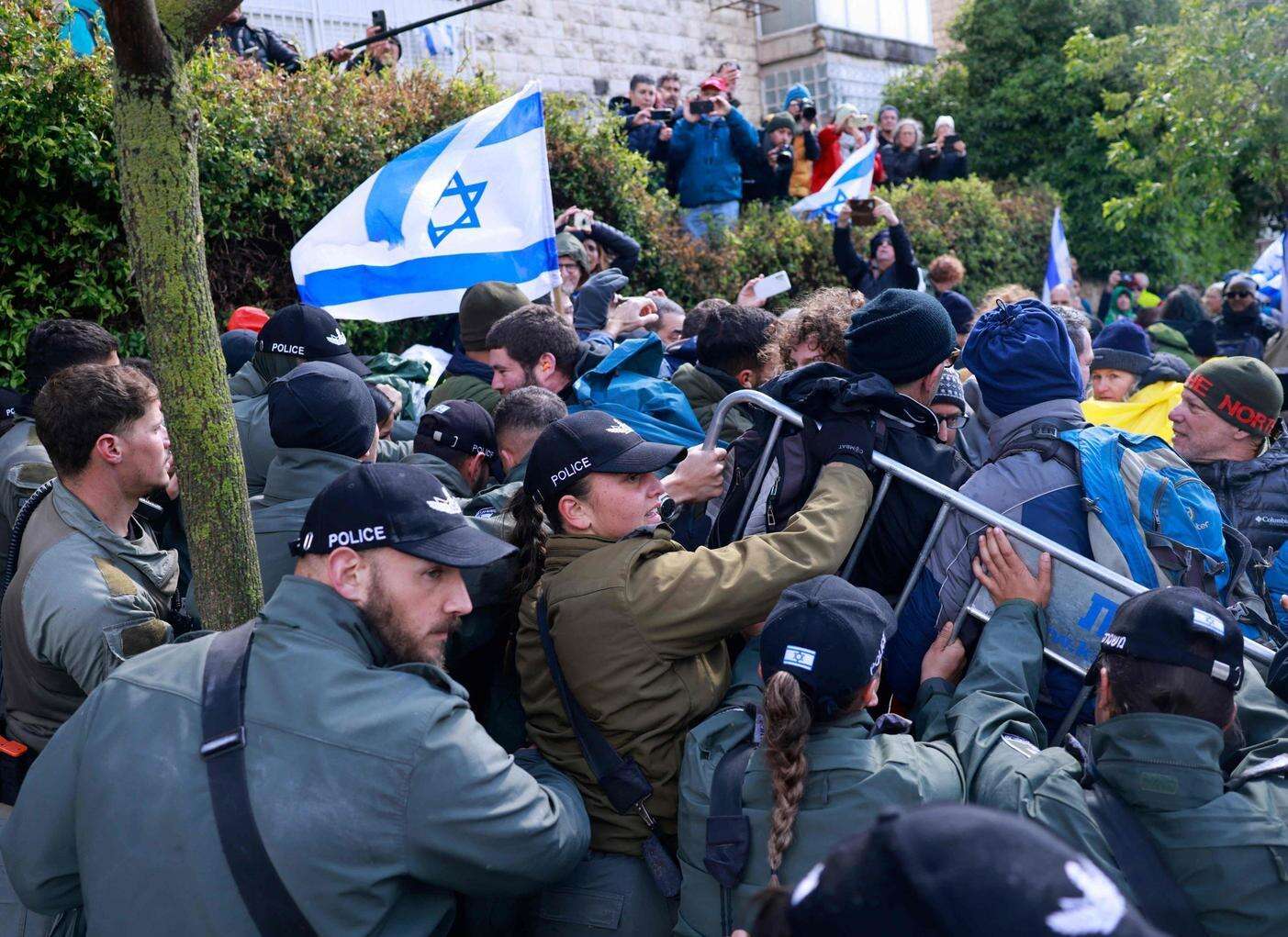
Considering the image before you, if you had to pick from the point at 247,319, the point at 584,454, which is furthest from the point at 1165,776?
the point at 247,319

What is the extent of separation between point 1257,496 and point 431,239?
12.9 ft

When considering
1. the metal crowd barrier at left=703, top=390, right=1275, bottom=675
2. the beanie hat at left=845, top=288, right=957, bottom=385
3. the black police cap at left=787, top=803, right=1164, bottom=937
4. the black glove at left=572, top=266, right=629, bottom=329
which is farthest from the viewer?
the black glove at left=572, top=266, right=629, bottom=329

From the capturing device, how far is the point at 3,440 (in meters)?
4.42

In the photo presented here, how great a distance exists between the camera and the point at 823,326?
4086 millimetres

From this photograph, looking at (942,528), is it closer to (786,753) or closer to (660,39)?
(786,753)

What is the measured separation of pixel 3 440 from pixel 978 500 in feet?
11.5

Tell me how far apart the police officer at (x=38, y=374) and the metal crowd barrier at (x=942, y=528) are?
2.43 metres

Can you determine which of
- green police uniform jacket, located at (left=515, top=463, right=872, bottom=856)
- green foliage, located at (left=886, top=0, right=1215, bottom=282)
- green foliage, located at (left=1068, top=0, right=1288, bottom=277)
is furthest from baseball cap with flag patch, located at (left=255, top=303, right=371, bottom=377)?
green foliage, located at (left=886, top=0, right=1215, bottom=282)

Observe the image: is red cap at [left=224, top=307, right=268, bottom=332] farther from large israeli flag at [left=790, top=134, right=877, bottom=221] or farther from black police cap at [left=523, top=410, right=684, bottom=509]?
large israeli flag at [left=790, top=134, right=877, bottom=221]

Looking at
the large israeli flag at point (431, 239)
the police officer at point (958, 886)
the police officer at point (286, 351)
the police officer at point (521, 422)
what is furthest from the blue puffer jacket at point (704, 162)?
the police officer at point (958, 886)

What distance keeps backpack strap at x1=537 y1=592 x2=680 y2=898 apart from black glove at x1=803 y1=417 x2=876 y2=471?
37.6 inches

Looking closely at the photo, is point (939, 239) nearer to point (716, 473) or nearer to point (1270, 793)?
point (716, 473)

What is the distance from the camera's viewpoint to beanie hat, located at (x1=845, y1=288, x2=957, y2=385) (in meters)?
3.53

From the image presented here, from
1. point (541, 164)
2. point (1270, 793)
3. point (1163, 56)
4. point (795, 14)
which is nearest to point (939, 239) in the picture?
point (1163, 56)
